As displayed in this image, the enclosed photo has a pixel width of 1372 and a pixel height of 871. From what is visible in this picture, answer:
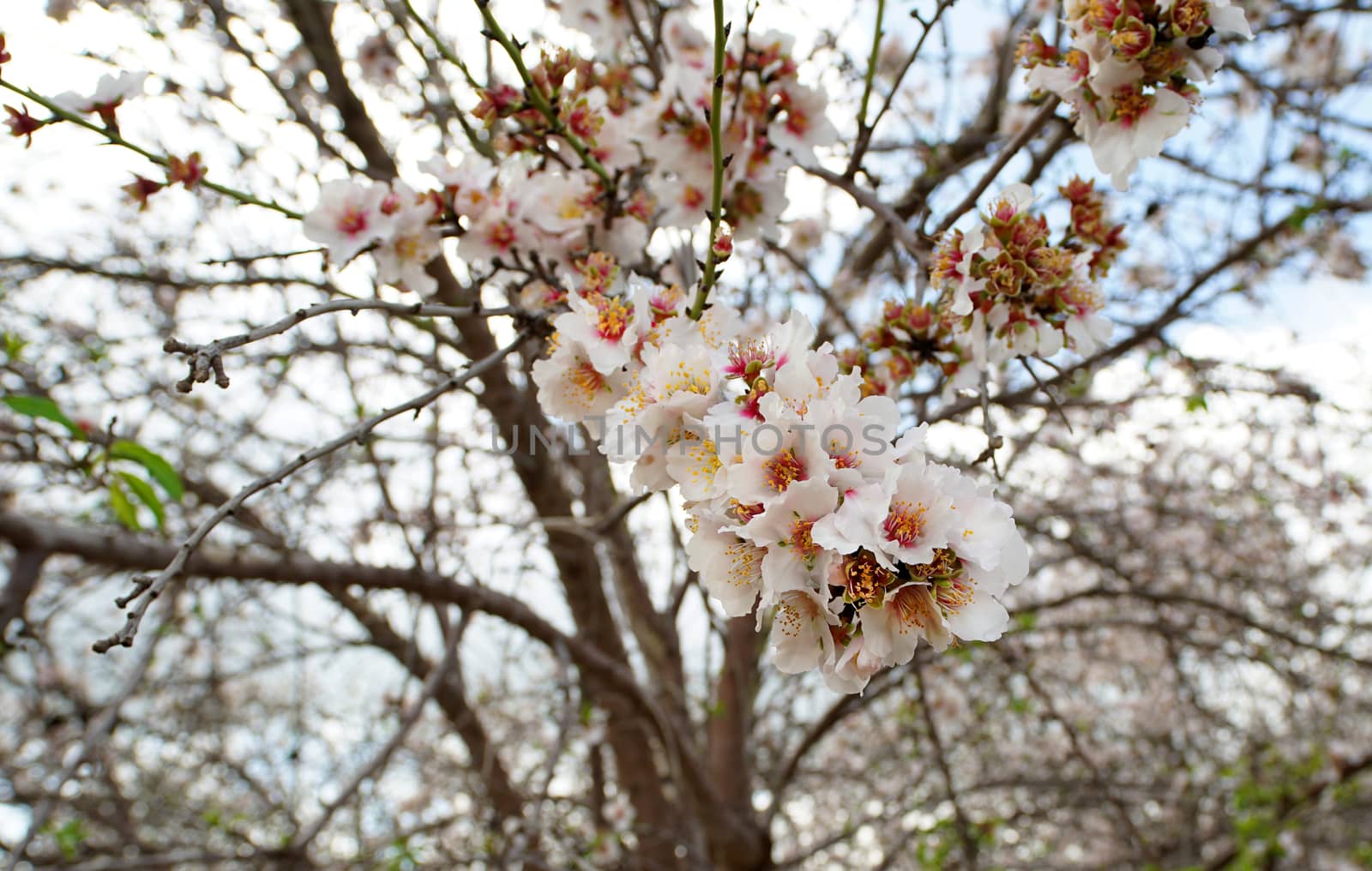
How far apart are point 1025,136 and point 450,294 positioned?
2303 mm

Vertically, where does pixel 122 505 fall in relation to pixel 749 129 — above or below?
below

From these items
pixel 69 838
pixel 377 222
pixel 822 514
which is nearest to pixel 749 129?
pixel 377 222

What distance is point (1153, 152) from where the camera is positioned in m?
1.28

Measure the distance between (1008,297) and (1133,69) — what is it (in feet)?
1.26

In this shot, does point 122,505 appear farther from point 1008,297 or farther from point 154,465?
point 1008,297

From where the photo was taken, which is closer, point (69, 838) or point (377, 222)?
point (377, 222)

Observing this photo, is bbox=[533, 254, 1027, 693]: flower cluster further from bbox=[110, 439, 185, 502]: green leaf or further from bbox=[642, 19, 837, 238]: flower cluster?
bbox=[110, 439, 185, 502]: green leaf

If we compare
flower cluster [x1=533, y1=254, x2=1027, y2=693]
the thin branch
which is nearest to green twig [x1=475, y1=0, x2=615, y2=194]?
the thin branch

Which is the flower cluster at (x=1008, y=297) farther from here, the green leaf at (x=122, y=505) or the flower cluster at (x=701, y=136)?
the green leaf at (x=122, y=505)

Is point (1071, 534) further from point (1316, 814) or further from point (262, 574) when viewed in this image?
point (262, 574)

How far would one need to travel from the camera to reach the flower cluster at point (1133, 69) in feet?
4.03

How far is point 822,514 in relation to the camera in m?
0.98

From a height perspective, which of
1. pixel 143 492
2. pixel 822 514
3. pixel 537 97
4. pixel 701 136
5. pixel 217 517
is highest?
pixel 701 136

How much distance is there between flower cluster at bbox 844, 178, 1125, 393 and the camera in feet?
4.38
